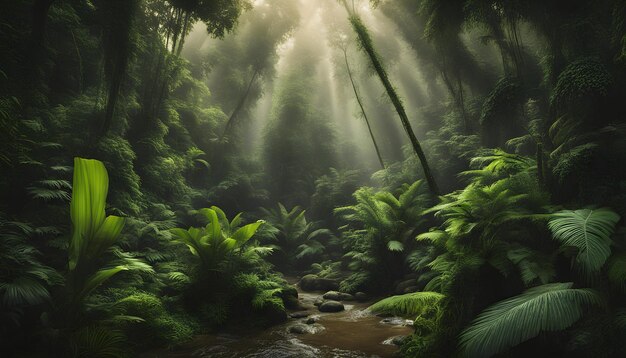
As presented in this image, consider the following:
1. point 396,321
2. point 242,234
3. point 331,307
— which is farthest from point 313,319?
point 242,234

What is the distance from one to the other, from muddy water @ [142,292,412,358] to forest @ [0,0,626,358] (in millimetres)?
45

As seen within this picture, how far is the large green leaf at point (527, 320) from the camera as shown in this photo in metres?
2.04

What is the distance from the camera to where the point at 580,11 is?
4801mm

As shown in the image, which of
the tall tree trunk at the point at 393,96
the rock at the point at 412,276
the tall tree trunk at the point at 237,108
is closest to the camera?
the rock at the point at 412,276

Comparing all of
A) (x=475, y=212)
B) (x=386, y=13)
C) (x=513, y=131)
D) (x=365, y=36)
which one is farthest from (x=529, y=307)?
(x=386, y=13)

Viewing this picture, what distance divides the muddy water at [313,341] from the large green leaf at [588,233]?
7.13ft

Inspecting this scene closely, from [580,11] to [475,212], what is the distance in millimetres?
4003

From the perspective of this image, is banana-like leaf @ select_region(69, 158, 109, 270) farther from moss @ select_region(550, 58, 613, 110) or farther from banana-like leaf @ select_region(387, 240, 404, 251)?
moss @ select_region(550, 58, 613, 110)

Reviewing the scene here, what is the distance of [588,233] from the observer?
7.74 ft

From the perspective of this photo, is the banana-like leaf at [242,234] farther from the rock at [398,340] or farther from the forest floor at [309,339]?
the rock at [398,340]

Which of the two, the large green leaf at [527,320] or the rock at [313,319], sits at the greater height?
the large green leaf at [527,320]

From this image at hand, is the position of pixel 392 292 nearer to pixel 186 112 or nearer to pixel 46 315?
pixel 46 315

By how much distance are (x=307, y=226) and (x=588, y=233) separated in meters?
9.80

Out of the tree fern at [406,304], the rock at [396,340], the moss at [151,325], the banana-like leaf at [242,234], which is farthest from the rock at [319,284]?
the tree fern at [406,304]
